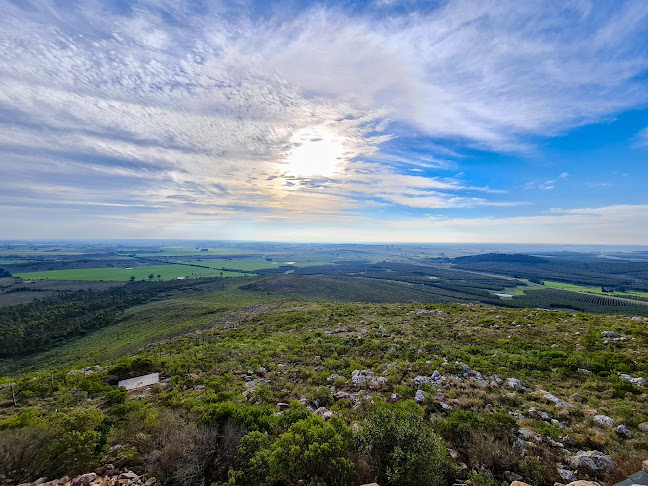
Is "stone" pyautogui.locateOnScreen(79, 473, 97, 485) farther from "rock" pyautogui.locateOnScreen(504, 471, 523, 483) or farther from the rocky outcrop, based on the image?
"rock" pyautogui.locateOnScreen(504, 471, 523, 483)

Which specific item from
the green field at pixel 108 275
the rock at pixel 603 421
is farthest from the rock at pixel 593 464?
the green field at pixel 108 275

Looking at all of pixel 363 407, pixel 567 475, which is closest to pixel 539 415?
pixel 567 475

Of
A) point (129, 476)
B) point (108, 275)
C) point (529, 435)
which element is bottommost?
point (108, 275)

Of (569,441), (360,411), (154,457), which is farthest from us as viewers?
(360,411)

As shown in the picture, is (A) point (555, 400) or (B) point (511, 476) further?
(A) point (555, 400)

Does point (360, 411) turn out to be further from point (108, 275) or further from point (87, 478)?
point (108, 275)

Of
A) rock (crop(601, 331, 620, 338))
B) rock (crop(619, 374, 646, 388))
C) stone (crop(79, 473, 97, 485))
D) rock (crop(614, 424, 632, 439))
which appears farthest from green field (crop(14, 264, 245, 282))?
rock (crop(614, 424, 632, 439))
